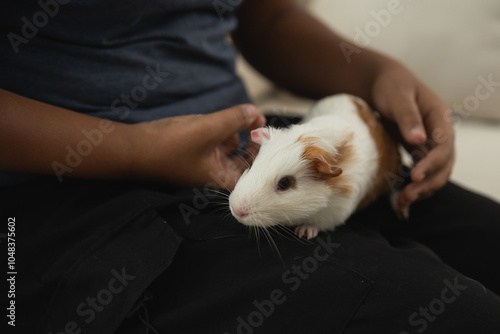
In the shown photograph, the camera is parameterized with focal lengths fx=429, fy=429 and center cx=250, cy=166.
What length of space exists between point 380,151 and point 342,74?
35 centimetres

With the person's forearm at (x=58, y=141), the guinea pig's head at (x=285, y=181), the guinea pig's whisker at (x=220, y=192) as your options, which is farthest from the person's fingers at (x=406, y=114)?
the person's forearm at (x=58, y=141)

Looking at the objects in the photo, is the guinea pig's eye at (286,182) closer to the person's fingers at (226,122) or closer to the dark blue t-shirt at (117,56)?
the person's fingers at (226,122)

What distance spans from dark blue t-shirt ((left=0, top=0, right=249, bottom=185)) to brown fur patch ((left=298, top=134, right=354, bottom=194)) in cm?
36

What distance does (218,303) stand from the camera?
709 millimetres

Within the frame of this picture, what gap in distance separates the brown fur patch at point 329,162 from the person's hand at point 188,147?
0.54 ft

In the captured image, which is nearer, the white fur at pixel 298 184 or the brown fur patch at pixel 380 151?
the white fur at pixel 298 184

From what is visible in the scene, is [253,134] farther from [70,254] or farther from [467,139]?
[467,139]

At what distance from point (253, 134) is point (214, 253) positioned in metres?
0.27

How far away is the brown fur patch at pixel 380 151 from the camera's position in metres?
1.08

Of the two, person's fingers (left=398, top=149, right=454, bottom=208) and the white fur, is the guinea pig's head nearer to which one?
the white fur

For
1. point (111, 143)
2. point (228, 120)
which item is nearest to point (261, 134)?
point (228, 120)

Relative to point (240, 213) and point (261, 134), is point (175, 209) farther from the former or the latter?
point (261, 134)

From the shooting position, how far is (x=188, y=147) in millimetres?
910

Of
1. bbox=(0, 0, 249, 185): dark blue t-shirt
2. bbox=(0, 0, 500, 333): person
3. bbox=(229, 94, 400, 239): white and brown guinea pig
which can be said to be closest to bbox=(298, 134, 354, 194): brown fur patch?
bbox=(229, 94, 400, 239): white and brown guinea pig
